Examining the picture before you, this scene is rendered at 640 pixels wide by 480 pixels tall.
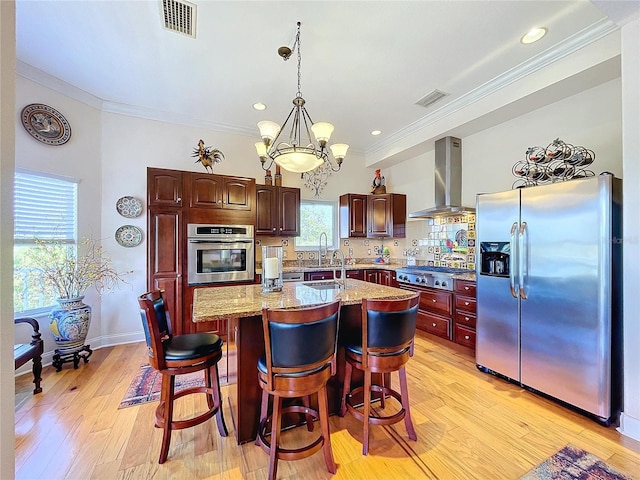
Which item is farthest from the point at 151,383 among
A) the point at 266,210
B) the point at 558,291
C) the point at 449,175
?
the point at 449,175

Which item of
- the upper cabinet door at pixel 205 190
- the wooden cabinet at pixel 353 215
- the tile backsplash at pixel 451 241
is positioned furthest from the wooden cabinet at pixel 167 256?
the tile backsplash at pixel 451 241

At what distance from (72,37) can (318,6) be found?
2219mm

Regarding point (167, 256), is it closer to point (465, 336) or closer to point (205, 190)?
point (205, 190)

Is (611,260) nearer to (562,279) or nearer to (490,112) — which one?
(562,279)

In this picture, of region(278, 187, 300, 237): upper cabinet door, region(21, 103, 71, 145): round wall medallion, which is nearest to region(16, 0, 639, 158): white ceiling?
region(21, 103, 71, 145): round wall medallion

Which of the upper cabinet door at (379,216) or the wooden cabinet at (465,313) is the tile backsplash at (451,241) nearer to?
the upper cabinet door at (379,216)

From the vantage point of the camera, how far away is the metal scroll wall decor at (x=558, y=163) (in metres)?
2.53

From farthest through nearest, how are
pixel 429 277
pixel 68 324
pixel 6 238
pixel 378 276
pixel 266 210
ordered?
pixel 378 276
pixel 266 210
pixel 429 277
pixel 68 324
pixel 6 238

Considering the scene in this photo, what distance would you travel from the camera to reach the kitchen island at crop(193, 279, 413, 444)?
1679mm

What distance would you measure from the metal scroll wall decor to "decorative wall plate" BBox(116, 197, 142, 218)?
4632 millimetres

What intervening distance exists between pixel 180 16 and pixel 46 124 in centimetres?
220

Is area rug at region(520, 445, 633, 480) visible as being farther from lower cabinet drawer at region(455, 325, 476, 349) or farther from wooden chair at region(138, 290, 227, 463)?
wooden chair at region(138, 290, 227, 463)

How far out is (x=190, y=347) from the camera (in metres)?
1.77

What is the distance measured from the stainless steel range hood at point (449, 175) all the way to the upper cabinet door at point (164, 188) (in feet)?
11.6
